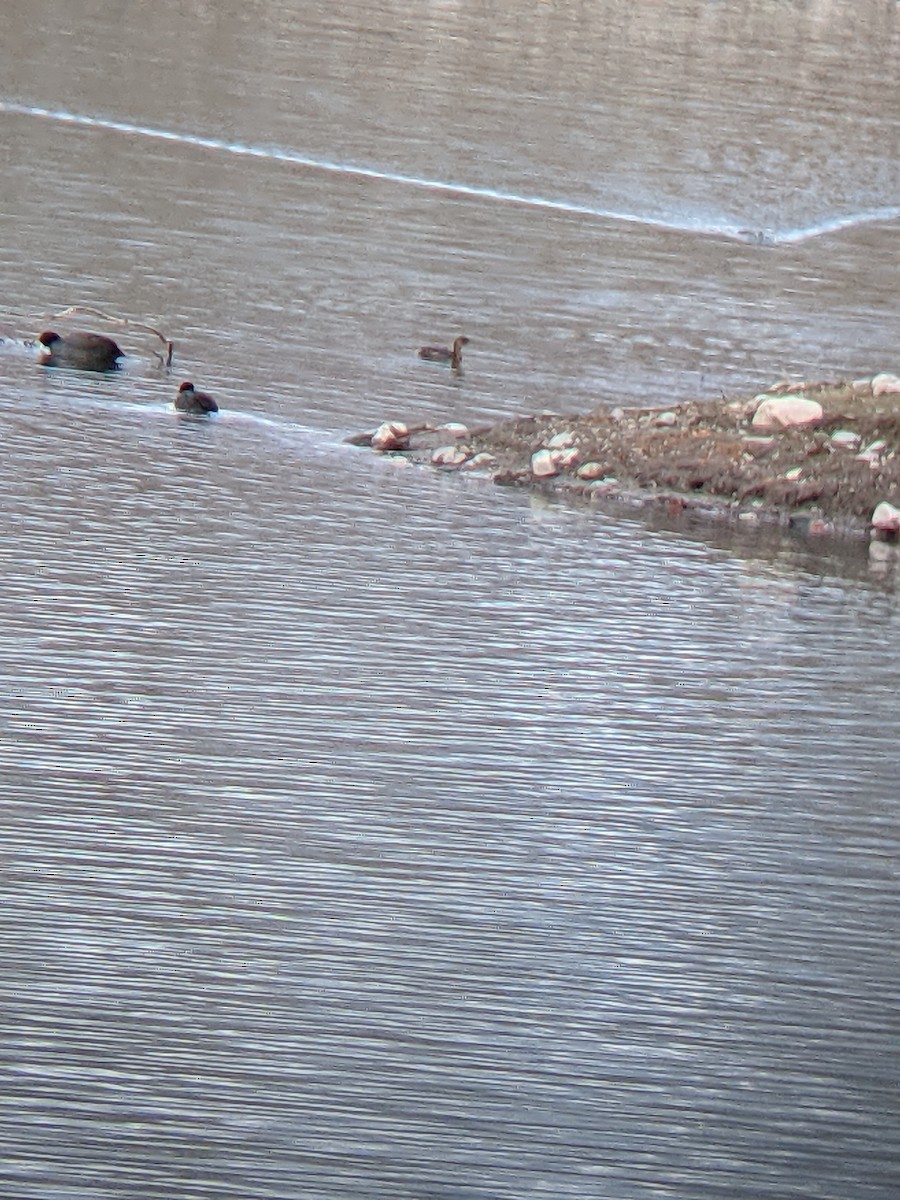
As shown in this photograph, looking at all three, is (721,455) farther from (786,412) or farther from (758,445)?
(786,412)

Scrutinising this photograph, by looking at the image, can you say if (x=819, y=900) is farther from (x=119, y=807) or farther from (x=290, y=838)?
(x=119, y=807)

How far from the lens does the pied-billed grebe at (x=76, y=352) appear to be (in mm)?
16547

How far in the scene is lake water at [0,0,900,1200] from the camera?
628 centimetres

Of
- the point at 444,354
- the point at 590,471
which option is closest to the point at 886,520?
the point at 590,471

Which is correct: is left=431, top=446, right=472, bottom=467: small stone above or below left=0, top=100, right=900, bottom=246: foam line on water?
below

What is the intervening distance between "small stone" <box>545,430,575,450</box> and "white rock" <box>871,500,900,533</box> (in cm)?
212

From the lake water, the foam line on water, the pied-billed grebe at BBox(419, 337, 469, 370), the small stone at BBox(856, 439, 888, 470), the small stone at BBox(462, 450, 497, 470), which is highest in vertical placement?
the foam line on water

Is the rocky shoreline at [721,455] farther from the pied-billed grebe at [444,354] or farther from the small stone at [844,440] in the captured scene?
the pied-billed grebe at [444,354]

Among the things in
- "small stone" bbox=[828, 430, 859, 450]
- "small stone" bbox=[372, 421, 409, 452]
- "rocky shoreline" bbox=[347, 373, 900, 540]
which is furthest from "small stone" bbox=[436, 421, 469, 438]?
"small stone" bbox=[828, 430, 859, 450]

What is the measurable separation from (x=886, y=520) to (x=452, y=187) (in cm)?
1573

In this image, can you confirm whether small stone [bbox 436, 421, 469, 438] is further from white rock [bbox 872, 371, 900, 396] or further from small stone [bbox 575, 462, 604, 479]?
white rock [bbox 872, 371, 900, 396]

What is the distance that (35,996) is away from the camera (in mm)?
6723

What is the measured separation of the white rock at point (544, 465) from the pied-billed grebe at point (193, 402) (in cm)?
226

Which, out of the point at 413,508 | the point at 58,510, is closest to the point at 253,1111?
the point at 58,510
